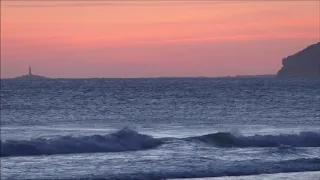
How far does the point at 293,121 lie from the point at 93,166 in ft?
88.3

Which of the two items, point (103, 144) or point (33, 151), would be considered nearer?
point (33, 151)

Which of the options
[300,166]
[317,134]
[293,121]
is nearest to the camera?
[300,166]

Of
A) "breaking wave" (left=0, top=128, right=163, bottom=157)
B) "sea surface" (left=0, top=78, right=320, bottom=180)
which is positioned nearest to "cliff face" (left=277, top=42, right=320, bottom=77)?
"sea surface" (left=0, top=78, right=320, bottom=180)

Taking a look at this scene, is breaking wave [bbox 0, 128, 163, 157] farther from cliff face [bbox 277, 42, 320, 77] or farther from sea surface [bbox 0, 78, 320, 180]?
cliff face [bbox 277, 42, 320, 77]

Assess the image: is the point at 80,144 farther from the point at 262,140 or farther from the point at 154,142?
the point at 262,140

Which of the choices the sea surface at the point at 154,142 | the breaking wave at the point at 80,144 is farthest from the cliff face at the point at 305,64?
the breaking wave at the point at 80,144

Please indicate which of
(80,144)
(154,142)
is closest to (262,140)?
(154,142)

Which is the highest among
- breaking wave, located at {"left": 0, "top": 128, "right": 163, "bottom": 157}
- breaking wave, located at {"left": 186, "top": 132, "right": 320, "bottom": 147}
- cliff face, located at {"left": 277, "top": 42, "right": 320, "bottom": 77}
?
cliff face, located at {"left": 277, "top": 42, "right": 320, "bottom": 77}

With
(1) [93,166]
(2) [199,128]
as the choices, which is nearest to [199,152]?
(1) [93,166]

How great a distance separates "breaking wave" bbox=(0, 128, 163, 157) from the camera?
29.8 meters

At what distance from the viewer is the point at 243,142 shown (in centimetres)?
3603

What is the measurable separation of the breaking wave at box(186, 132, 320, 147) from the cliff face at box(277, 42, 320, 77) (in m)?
145

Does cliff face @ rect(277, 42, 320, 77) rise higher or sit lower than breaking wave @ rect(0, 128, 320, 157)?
higher

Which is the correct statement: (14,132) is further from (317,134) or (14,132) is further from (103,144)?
(317,134)
